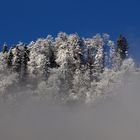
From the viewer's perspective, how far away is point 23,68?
465ft

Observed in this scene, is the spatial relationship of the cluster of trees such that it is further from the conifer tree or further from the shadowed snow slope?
the shadowed snow slope

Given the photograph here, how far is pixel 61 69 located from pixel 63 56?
7.99m

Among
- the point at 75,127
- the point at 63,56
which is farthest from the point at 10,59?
the point at 75,127

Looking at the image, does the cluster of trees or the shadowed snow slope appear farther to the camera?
the cluster of trees

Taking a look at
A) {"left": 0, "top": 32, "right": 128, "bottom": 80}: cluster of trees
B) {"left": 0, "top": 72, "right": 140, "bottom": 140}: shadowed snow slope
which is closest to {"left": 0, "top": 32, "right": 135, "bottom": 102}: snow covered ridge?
{"left": 0, "top": 32, "right": 128, "bottom": 80}: cluster of trees

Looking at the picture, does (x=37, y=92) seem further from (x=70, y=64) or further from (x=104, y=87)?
(x=70, y=64)

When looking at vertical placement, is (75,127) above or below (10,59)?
below

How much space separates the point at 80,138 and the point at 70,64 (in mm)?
103531

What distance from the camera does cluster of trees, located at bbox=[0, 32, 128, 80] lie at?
5561 inches

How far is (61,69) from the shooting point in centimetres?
13850

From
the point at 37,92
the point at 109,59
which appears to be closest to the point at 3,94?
the point at 37,92

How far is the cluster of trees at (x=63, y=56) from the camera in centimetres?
14125

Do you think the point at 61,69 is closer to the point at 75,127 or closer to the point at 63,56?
the point at 63,56

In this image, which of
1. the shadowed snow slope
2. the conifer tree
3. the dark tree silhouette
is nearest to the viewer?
the shadowed snow slope
